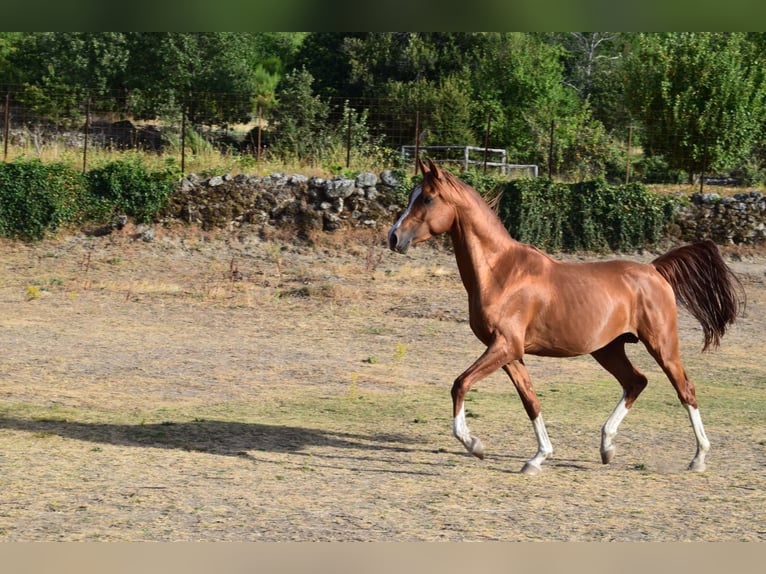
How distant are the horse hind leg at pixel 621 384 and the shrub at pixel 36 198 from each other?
57.8 ft

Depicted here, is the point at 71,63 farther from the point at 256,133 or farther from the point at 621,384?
the point at 621,384

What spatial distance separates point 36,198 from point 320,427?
15.8 metres

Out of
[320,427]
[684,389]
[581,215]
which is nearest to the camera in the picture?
[684,389]

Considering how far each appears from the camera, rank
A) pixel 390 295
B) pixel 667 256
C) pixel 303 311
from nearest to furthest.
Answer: pixel 667 256
pixel 303 311
pixel 390 295

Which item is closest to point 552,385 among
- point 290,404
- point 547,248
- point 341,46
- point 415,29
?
point 290,404

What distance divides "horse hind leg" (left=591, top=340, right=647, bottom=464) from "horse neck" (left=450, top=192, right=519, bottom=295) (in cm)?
124

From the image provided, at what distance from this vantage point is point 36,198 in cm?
2341

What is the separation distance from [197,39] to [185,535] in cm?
4011

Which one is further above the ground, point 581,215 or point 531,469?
point 581,215

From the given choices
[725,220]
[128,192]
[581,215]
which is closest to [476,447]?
[581,215]

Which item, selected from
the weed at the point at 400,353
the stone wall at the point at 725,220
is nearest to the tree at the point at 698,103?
the stone wall at the point at 725,220

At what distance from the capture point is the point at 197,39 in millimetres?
43750

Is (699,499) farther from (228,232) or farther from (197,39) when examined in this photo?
(197,39)

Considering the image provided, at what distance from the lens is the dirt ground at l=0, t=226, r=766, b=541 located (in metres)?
6.49
